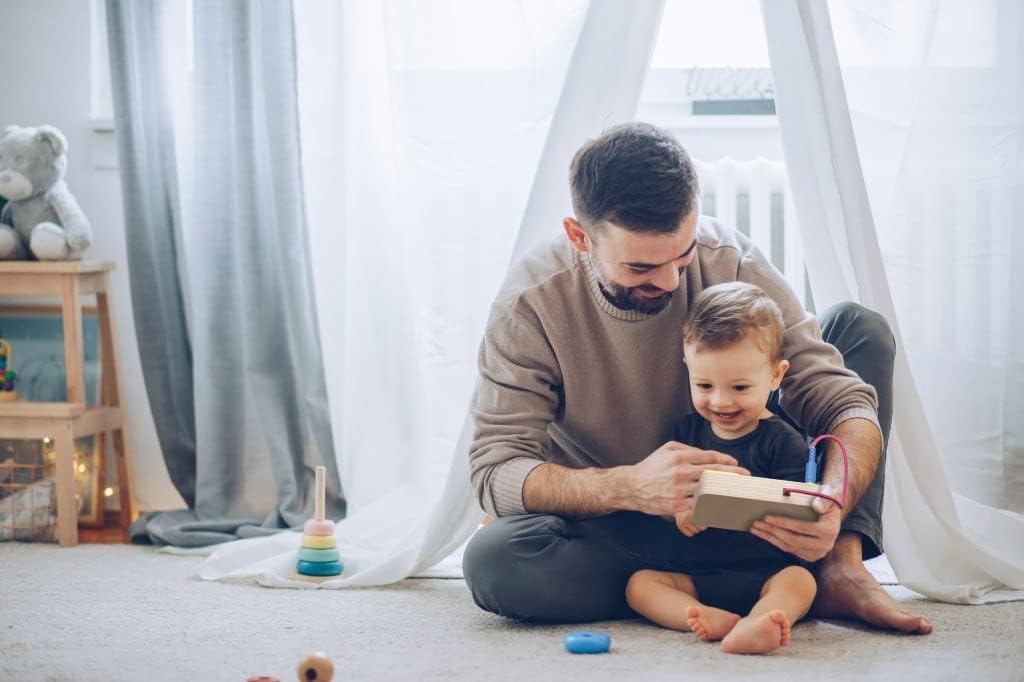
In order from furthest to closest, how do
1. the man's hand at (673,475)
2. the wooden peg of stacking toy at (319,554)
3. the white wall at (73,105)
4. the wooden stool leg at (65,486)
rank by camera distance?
1. the white wall at (73,105)
2. the wooden stool leg at (65,486)
3. the wooden peg of stacking toy at (319,554)
4. the man's hand at (673,475)

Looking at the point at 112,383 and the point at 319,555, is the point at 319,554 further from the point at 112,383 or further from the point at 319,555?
the point at 112,383

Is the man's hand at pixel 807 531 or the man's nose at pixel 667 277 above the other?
the man's nose at pixel 667 277

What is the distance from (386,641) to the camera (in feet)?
5.46

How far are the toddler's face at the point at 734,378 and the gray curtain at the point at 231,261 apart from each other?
3.63 ft

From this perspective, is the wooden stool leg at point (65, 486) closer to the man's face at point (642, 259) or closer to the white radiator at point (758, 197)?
the man's face at point (642, 259)

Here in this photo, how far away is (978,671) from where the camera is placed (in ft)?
4.70

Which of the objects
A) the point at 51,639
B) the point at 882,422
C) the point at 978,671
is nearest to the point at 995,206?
the point at 882,422

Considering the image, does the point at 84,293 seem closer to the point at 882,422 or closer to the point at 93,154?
the point at 93,154

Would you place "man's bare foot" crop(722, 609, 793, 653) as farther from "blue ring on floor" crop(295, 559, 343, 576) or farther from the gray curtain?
the gray curtain

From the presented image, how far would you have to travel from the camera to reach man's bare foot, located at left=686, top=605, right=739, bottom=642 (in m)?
1.57

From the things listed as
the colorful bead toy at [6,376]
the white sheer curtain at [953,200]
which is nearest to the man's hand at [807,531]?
the white sheer curtain at [953,200]

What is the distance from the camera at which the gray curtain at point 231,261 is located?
8.22ft

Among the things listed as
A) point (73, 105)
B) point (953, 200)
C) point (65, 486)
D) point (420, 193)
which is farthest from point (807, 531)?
point (73, 105)

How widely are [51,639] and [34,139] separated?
1268 mm
